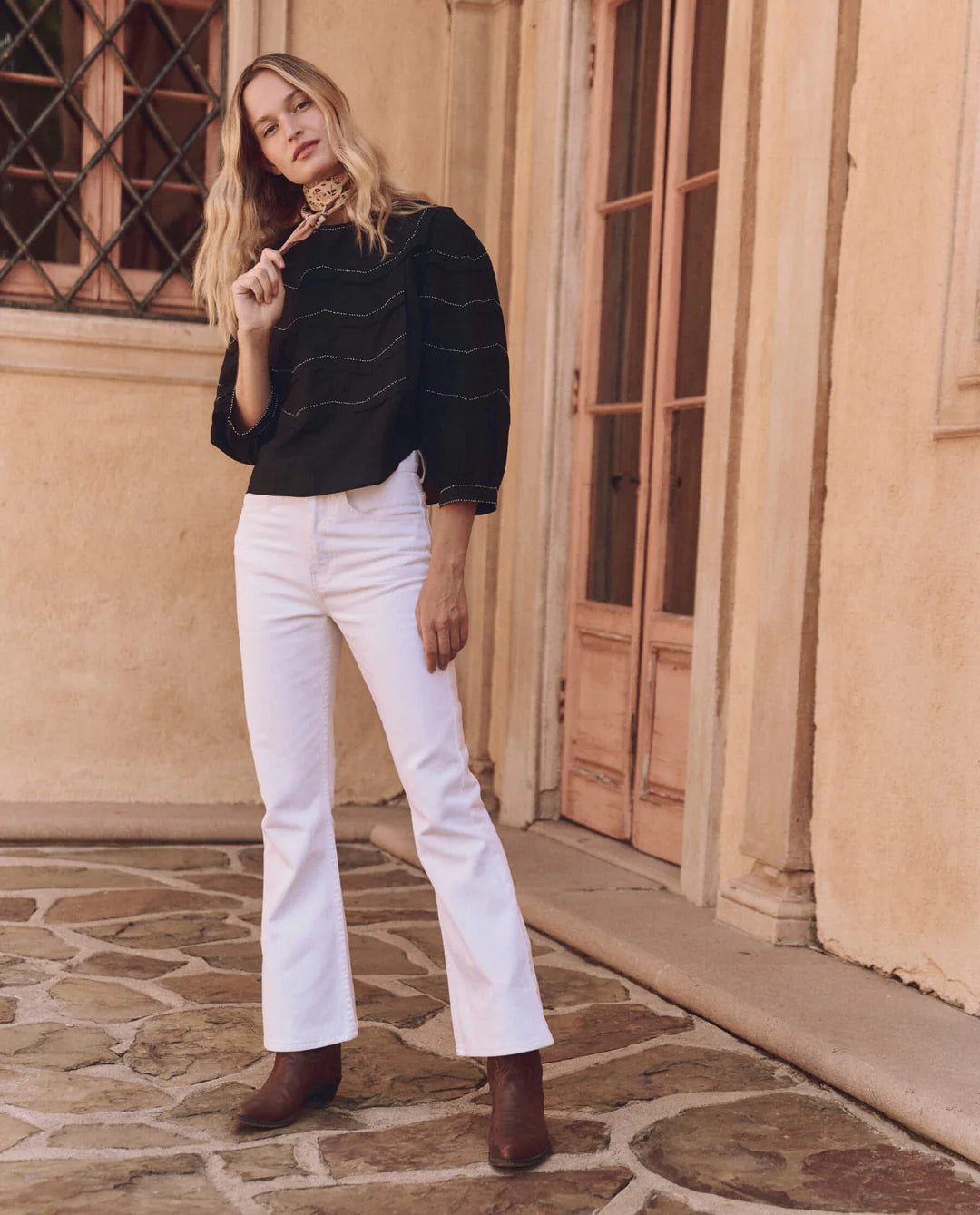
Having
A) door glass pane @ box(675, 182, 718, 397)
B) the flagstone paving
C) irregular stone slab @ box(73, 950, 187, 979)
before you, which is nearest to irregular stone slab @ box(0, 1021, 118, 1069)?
the flagstone paving

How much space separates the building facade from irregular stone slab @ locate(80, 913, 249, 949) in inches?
53.4

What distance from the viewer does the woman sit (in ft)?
8.43

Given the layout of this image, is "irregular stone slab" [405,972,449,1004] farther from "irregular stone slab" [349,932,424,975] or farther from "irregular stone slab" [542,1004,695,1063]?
"irregular stone slab" [542,1004,695,1063]

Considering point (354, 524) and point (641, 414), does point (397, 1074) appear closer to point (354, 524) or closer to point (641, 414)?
point (354, 524)

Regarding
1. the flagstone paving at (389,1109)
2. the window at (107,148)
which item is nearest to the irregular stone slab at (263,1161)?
the flagstone paving at (389,1109)

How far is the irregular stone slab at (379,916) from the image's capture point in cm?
444

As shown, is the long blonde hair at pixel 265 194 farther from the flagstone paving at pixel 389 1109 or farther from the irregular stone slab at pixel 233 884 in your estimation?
the irregular stone slab at pixel 233 884

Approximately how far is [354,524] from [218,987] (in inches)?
63.2

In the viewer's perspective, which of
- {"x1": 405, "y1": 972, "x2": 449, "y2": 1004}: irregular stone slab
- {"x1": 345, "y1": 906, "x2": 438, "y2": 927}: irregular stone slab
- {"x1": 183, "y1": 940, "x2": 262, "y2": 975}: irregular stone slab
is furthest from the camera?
{"x1": 345, "y1": 906, "x2": 438, "y2": 927}: irregular stone slab

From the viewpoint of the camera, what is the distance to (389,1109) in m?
2.92

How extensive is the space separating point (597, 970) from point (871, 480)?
4.75 ft

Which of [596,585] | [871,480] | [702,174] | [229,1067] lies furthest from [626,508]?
[229,1067]

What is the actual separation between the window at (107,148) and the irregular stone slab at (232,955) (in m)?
2.77

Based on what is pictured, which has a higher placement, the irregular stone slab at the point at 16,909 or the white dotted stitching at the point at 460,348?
the white dotted stitching at the point at 460,348
